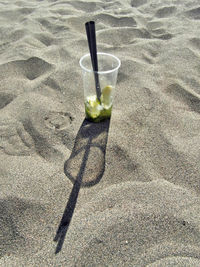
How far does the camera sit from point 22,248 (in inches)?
35.5

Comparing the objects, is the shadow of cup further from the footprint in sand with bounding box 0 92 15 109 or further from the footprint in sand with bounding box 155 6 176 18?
the footprint in sand with bounding box 155 6 176 18

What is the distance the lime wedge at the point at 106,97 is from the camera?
125 centimetres

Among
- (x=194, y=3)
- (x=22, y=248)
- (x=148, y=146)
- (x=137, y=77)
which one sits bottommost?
(x=22, y=248)

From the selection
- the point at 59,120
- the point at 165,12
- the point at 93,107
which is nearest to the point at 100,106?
the point at 93,107

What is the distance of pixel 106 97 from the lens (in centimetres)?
128

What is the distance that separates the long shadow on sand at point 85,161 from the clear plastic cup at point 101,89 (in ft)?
0.24

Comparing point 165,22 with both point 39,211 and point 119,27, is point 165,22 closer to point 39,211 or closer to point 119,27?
point 119,27

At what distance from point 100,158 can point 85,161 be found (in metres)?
0.09

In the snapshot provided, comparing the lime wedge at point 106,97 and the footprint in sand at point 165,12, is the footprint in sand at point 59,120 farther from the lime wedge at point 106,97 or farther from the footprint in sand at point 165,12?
the footprint in sand at point 165,12

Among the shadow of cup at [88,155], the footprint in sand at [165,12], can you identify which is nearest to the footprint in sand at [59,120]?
the shadow of cup at [88,155]

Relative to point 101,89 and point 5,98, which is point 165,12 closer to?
point 101,89

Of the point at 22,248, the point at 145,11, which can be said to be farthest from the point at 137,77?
the point at 145,11

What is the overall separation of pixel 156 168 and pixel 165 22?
213 centimetres

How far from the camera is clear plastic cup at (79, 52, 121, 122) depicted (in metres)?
1.23
